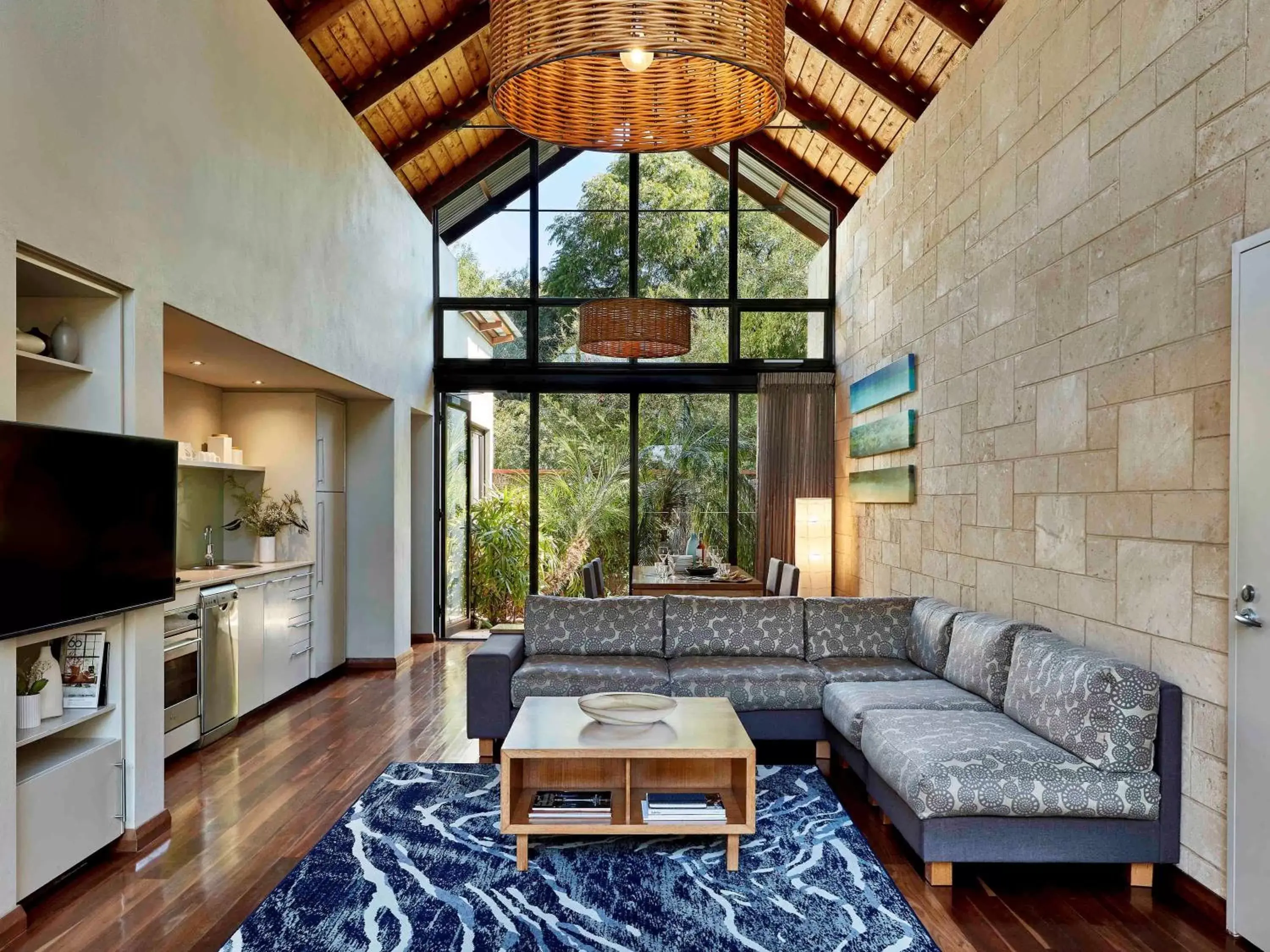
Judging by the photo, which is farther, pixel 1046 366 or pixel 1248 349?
pixel 1046 366

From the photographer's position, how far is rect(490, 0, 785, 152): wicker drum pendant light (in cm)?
226

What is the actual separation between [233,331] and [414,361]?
347 centimetres

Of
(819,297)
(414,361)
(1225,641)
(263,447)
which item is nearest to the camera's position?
(1225,641)

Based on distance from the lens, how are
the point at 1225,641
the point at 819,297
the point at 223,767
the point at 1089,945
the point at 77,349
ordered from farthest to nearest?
the point at 819,297 < the point at 223,767 < the point at 77,349 < the point at 1225,641 < the point at 1089,945

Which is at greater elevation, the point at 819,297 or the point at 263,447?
the point at 819,297

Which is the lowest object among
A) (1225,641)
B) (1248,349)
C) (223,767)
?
(223,767)

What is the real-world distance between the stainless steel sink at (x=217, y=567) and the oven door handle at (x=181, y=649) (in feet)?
2.18

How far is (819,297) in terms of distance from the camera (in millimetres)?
8273

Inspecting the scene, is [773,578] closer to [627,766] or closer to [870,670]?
[870,670]

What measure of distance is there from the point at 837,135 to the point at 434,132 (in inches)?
131

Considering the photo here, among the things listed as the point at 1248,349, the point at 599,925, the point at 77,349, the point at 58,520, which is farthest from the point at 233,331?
the point at 1248,349

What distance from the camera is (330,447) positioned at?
659cm

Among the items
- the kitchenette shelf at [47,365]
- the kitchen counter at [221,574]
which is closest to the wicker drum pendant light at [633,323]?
the kitchen counter at [221,574]

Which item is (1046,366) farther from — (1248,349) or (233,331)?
(233,331)
